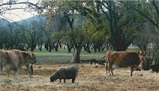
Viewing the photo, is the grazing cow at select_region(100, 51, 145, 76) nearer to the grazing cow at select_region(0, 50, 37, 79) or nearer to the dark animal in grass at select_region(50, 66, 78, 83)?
the grazing cow at select_region(0, 50, 37, 79)

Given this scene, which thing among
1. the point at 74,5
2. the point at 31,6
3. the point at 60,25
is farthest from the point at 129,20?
the point at 31,6

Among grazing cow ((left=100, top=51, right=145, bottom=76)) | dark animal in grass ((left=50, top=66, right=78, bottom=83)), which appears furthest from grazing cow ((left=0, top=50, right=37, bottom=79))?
grazing cow ((left=100, top=51, right=145, bottom=76))

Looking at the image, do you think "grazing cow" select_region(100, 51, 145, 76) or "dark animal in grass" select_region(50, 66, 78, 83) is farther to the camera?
"grazing cow" select_region(100, 51, 145, 76)

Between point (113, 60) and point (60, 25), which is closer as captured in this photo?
point (113, 60)

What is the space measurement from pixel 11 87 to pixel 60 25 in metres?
25.2

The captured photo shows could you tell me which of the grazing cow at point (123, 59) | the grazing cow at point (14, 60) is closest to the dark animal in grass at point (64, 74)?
the grazing cow at point (14, 60)

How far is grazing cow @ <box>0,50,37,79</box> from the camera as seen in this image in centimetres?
1542

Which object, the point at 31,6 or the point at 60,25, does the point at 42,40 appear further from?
the point at 31,6

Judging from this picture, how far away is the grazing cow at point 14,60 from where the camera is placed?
15416 millimetres

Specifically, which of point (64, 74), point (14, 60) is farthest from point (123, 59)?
point (14, 60)

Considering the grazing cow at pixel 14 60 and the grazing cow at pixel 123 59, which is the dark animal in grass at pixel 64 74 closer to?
the grazing cow at pixel 14 60

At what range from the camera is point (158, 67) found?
73.0ft

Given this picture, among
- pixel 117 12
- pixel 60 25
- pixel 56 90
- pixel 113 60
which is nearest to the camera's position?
pixel 56 90

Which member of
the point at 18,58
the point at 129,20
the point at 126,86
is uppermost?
the point at 129,20
